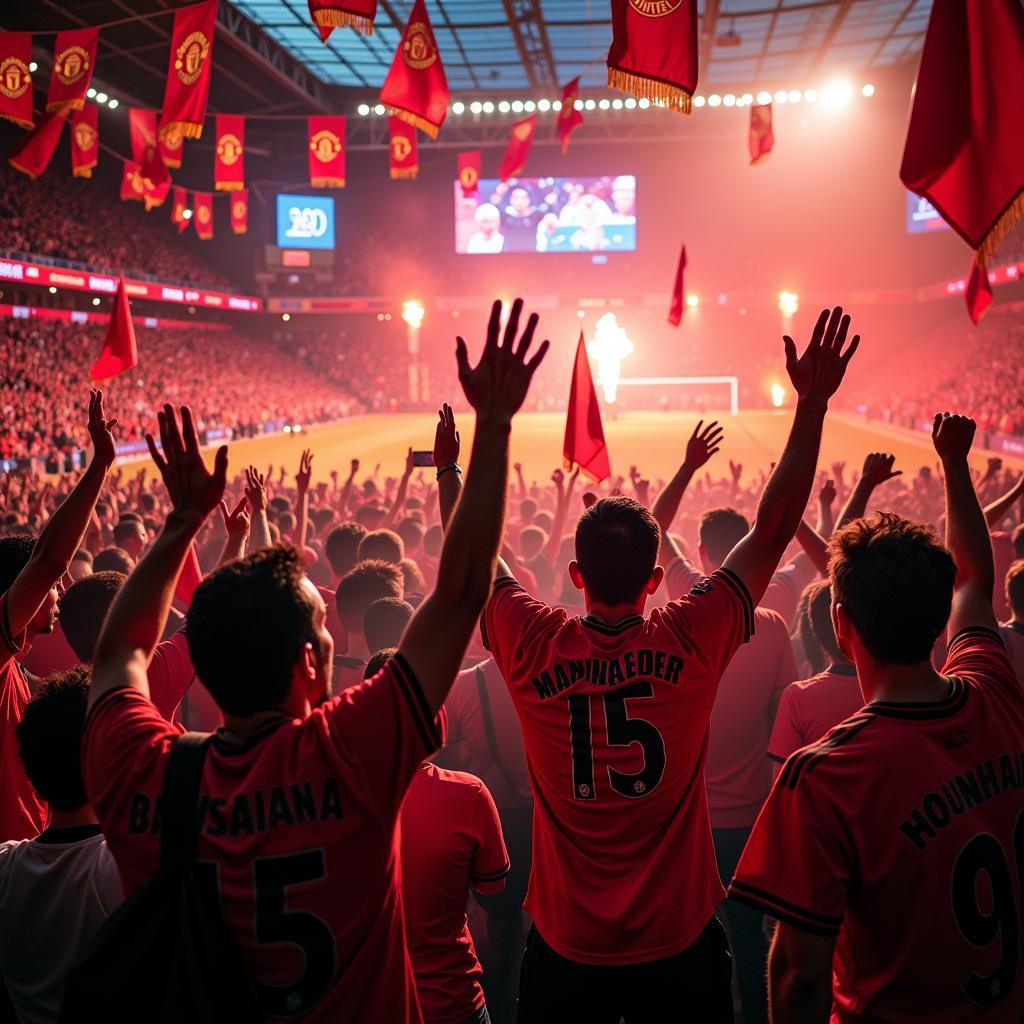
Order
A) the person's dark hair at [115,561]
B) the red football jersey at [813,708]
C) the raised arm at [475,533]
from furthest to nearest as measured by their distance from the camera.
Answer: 1. the person's dark hair at [115,561]
2. the red football jersey at [813,708]
3. the raised arm at [475,533]

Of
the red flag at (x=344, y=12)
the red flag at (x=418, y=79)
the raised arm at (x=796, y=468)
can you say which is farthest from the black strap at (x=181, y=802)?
the red flag at (x=418, y=79)

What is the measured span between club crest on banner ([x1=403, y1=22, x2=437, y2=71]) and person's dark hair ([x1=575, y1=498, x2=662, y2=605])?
9192 mm

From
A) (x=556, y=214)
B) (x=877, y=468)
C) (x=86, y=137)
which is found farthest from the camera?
(x=556, y=214)

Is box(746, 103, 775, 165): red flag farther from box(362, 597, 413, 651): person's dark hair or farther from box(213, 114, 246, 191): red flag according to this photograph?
box(362, 597, 413, 651): person's dark hair

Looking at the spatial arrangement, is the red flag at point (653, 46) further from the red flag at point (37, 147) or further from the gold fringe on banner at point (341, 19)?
the red flag at point (37, 147)

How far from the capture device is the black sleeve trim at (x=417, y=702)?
1864 mm

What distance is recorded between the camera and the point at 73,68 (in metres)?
13.8

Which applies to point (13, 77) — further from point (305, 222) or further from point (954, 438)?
point (305, 222)

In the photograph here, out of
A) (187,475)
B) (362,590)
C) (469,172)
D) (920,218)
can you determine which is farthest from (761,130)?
A: (187,475)

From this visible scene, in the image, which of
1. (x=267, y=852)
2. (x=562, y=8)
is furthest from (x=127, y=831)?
(x=562, y=8)

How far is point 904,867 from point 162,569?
5.90ft

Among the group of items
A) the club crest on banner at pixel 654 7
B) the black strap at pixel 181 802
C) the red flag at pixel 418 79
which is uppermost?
the red flag at pixel 418 79

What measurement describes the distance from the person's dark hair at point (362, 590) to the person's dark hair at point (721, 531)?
1738 millimetres

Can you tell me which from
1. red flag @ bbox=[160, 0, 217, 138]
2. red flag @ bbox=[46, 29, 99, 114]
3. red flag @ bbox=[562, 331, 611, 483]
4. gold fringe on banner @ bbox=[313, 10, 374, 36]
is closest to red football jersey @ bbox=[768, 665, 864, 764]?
red flag @ bbox=[562, 331, 611, 483]
